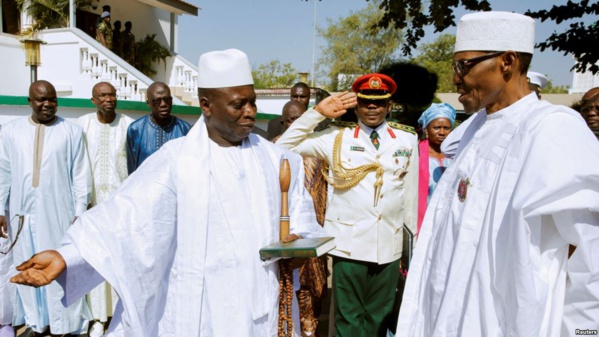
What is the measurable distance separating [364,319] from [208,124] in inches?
77.2

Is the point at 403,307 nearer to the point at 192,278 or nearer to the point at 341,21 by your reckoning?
the point at 192,278

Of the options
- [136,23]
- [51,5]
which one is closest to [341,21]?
[136,23]

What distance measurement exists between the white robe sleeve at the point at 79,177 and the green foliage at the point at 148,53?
13.1 m

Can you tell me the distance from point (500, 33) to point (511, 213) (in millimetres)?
732

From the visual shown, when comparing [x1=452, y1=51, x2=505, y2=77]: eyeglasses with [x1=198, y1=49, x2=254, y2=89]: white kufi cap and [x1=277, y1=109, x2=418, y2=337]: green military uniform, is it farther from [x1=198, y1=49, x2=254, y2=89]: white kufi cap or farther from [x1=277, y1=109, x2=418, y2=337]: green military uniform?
[x1=277, y1=109, x2=418, y2=337]: green military uniform

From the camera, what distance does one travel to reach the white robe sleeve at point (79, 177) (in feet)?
13.6

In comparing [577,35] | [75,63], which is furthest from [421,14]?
[75,63]

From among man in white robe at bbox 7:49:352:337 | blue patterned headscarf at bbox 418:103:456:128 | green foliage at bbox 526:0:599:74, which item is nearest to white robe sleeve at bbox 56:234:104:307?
man in white robe at bbox 7:49:352:337

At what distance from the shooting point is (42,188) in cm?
402

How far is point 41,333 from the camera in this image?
13.7 feet

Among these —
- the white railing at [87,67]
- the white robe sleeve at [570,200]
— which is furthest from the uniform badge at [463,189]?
the white railing at [87,67]

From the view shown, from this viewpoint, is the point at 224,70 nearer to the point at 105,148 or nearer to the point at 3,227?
the point at 105,148

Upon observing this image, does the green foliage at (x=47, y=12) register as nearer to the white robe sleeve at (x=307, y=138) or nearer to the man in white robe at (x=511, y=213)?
the white robe sleeve at (x=307, y=138)

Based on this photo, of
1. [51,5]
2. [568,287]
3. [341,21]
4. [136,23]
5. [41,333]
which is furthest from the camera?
[341,21]
